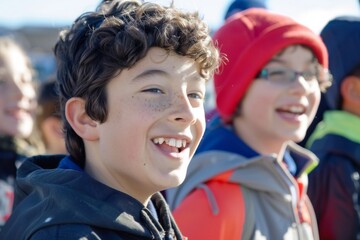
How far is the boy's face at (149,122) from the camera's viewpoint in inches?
91.3

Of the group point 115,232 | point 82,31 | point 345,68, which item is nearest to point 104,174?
point 115,232

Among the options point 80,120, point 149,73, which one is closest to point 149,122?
point 149,73

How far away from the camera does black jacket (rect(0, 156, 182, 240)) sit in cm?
213

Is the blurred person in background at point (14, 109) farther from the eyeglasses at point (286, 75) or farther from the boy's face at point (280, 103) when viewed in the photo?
the eyeglasses at point (286, 75)

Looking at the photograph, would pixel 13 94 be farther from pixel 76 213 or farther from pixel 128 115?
pixel 76 213

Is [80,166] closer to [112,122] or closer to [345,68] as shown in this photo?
[112,122]

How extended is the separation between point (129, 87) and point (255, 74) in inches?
43.7

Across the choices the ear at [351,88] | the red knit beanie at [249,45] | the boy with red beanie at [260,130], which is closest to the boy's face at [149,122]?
the boy with red beanie at [260,130]

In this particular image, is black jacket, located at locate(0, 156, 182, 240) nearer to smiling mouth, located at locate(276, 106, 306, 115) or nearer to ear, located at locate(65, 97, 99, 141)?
ear, located at locate(65, 97, 99, 141)

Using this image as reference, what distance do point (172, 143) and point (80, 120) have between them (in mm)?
326

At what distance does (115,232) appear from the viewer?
2209 millimetres

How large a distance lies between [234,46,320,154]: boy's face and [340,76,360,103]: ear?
29.6 inches

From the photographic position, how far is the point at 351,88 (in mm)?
4039

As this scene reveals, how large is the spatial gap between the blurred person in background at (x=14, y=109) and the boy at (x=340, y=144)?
1833mm
